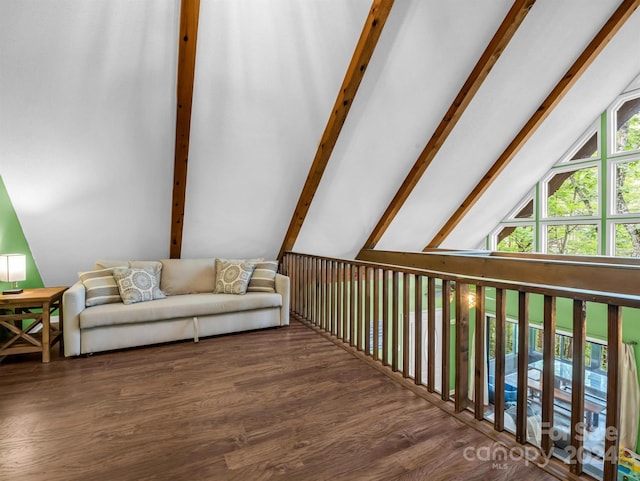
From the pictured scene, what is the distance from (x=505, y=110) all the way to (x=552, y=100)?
59 cm

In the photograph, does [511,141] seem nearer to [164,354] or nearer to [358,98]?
[358,98]

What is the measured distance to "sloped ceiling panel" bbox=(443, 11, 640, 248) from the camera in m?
3.90

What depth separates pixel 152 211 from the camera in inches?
148

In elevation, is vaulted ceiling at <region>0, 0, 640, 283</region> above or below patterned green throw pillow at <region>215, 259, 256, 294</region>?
above

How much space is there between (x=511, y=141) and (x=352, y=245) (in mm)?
2650

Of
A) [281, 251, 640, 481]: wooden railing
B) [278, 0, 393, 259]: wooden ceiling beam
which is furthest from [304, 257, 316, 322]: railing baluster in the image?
[278, 0, 393, 259]: wooden ceiling beam

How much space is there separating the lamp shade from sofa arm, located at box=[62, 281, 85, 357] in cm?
39

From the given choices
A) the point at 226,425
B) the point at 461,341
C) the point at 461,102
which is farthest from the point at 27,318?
the point at 461,102

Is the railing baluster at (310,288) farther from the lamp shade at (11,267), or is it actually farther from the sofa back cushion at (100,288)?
the lamp shade at (11,267)

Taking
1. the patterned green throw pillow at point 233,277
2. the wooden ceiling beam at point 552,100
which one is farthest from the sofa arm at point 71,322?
the wooden ceiling beam at point 552,100

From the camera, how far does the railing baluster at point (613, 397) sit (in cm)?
138

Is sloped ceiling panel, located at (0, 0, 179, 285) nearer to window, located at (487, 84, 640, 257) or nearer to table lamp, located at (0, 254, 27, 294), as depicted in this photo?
table lamp, located at (0, 254, 27, 294)

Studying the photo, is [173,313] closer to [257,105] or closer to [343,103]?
[257,105]

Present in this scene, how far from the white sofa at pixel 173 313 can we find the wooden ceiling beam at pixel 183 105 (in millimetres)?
500
